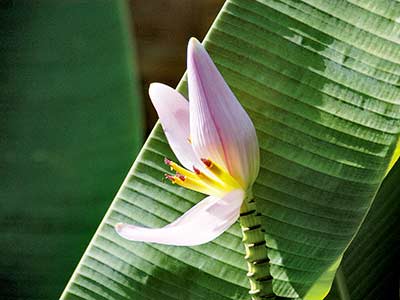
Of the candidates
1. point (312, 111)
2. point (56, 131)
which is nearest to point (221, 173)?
point (312, 111)

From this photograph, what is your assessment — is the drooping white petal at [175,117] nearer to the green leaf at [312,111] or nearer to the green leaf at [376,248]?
the green leaf at [312,111]

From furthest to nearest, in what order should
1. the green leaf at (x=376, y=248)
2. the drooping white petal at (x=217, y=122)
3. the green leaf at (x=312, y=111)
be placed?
1. the green leaf at (x=376, y=248)
2. the green leaf at (x=312, y=111)
3. the drooping white petal at (x=217, y=122)

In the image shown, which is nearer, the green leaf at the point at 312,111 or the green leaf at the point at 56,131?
the green leaf at the point at 312,111

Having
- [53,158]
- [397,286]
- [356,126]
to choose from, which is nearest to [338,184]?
[356,126]

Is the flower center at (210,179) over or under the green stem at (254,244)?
over

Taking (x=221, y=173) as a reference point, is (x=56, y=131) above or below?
above

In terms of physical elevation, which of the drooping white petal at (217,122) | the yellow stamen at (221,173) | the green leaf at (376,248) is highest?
the green leaf at (376,248)

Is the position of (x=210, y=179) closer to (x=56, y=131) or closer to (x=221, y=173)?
(x=221, y=173)

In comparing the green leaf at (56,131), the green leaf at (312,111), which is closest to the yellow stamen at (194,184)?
the green leaf at (312,111)
